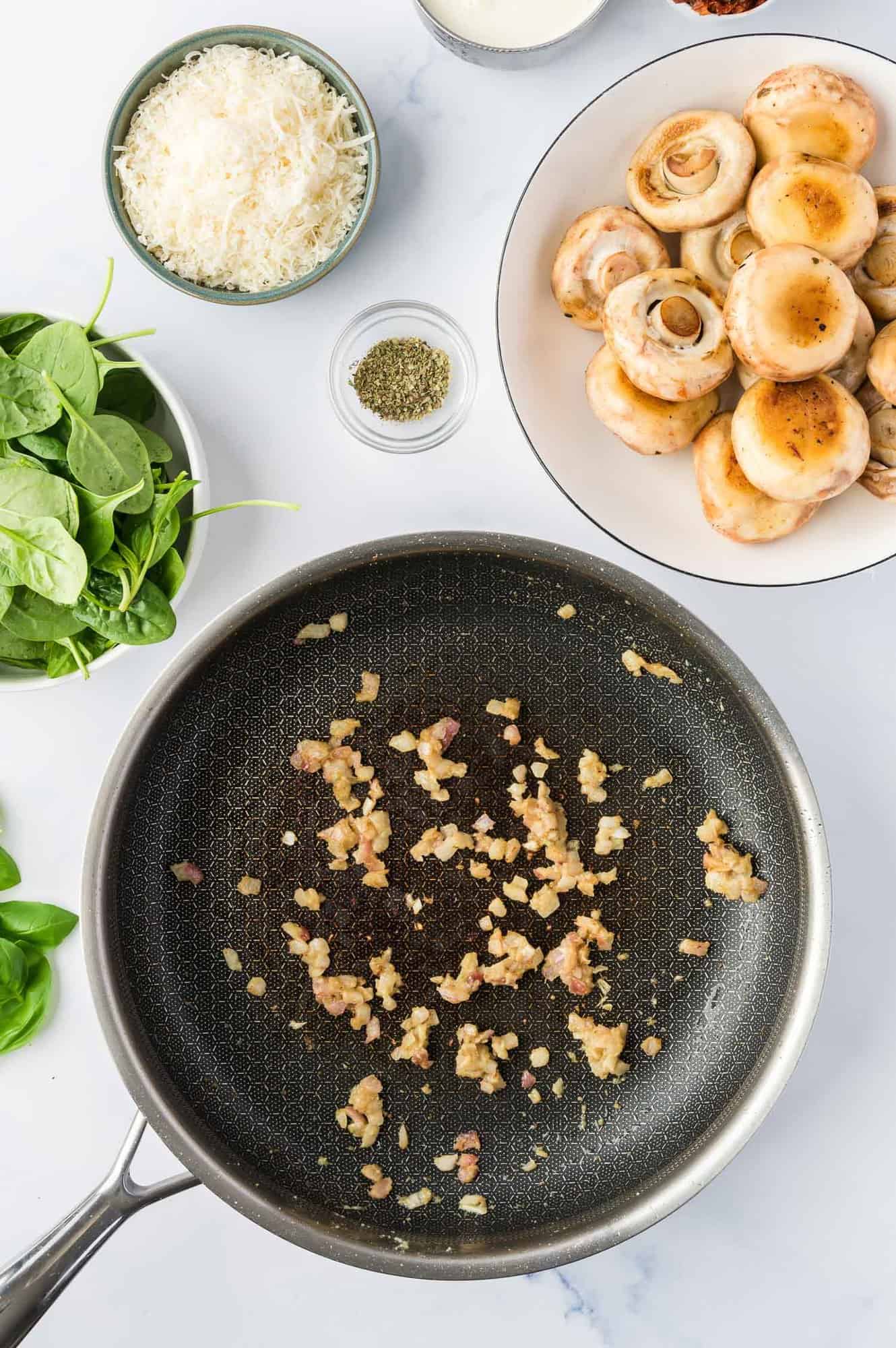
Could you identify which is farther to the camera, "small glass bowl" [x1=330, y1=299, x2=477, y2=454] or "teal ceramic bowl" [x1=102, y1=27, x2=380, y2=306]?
"small glass bowl" [x1=330, y1=299, x2=477, y2=454]

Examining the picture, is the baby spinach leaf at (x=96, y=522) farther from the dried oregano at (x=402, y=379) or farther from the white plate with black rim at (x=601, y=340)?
the white plate with black rim at (x=601, y=340)

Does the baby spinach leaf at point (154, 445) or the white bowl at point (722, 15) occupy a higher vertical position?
the white bowl at point (722, 15)

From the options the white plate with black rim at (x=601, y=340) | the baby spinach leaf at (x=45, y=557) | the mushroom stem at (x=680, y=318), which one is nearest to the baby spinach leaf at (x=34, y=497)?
the baby spinach leaf at (x=45, y=557)

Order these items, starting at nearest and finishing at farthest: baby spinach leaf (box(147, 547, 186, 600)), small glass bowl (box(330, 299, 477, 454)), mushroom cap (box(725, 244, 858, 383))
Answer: mushroom cap (box(725, 244, 858, 383))
baby spinach leaf (box(147, 547, 186, 600))
small glass bowl (box(330, 299, 477, 454))

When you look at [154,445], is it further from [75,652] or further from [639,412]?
[639,412]

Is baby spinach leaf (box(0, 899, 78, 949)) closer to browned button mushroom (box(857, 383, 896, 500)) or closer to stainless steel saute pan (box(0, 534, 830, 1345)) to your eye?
stainless steel saute pan (box(0, 534, 830, 1345))

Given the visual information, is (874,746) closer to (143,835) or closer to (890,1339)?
(890,1339)

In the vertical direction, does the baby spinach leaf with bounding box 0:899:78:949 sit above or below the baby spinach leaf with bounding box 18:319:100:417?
below

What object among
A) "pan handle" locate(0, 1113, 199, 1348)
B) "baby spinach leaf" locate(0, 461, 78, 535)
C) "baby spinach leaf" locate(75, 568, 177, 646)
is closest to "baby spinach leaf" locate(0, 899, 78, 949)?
"pan handle" locate(0, 1113, 199, 1348)
